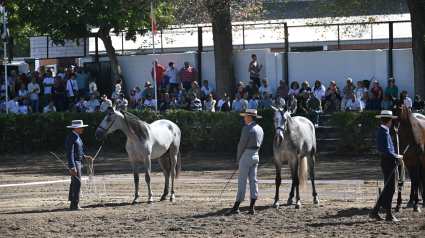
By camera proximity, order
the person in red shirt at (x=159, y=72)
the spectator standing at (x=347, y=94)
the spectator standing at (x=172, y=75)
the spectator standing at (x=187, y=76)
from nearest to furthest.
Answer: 1. the spectator standing at (x=347, y=94)
2. the spectator standing at (x=172, y=75)
3. the spectator standing at (x=187, y=76)
4. the person in red shirt at (x=159, y=72)

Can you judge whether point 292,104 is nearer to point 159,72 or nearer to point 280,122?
point 159,72

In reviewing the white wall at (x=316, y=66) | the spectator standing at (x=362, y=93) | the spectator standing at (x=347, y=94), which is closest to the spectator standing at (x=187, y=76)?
the white wall at (x=316, y=66)

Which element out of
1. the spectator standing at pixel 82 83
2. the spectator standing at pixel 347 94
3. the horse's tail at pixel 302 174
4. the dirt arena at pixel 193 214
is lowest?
the dirt arena at pixel 193 214

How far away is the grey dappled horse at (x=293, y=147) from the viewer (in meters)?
12.4

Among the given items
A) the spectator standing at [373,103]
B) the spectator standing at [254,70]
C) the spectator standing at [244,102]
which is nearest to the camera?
the spectator standing at [373,103]

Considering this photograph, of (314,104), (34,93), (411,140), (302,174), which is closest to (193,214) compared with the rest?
(302,174)

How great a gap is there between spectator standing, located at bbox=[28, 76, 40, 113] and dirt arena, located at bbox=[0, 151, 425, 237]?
8591 mm

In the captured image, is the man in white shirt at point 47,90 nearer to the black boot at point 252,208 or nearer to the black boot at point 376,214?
the black boot at point 252,208

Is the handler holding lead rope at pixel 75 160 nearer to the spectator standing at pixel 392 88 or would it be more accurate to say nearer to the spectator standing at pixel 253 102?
the spectator standing at pixel 253 102

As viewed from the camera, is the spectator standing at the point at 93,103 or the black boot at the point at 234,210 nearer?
the black boot at the point at 234,210

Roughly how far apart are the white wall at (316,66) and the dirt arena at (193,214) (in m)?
7.61

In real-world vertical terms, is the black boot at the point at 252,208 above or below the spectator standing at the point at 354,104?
below

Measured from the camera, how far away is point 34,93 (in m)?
26.9

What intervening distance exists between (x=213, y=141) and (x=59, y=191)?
26.6 feet
